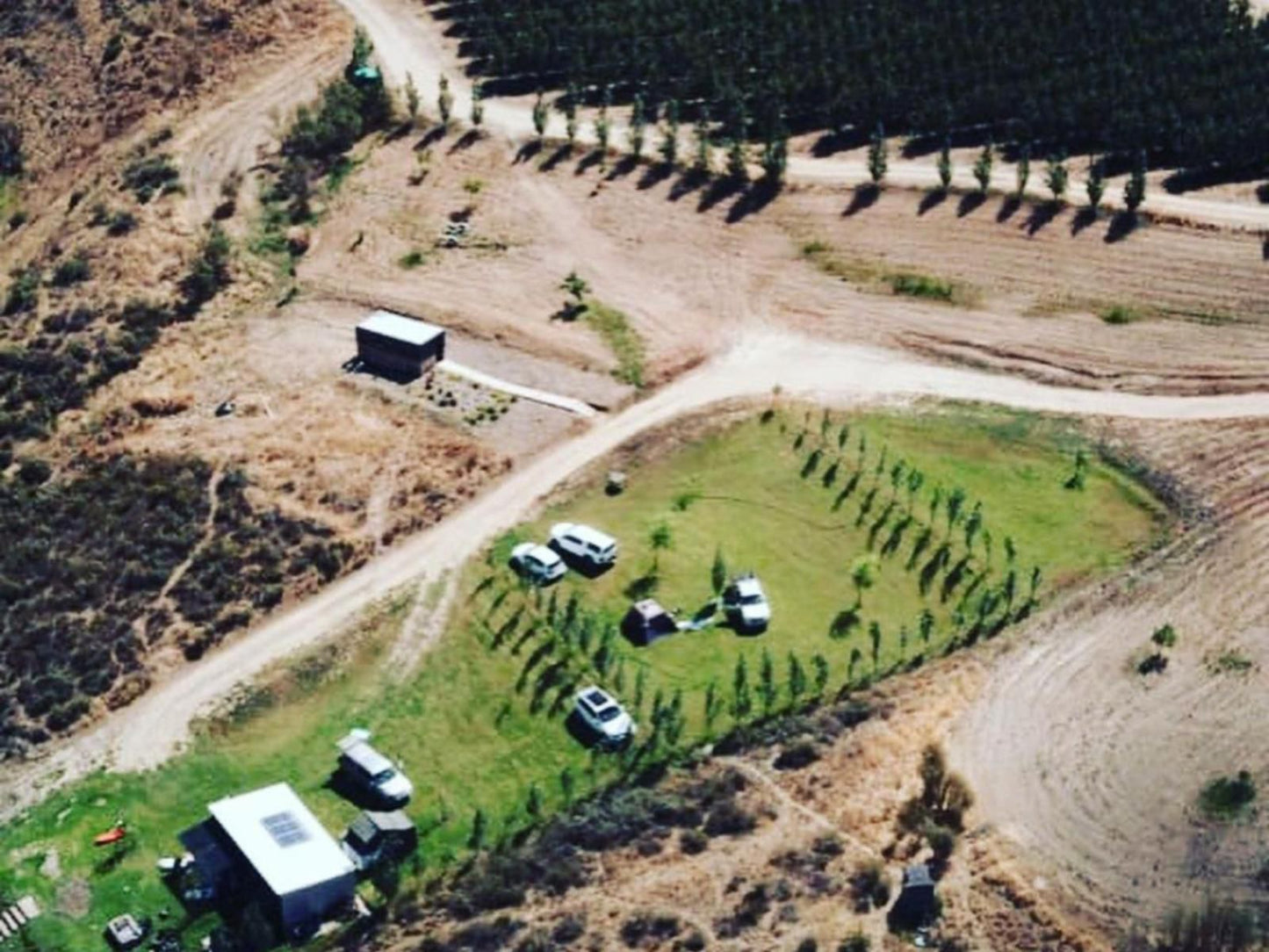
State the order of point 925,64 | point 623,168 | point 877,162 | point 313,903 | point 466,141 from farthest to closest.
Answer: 1. point 925,64
2. point 466,141
3. point 623,168
4. point 877,162
5. point 313,903

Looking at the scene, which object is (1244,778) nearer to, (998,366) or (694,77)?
(998,366)

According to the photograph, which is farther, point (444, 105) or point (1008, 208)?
point (444, 105)

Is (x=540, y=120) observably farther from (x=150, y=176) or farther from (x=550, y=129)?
(x=150, y=176)

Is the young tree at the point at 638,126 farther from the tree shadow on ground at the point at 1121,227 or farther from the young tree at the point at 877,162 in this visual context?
the tree shadow on ground at the point at 1121,227

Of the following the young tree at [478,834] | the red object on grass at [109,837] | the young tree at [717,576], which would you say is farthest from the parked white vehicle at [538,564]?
the red object on grass at [109,837]

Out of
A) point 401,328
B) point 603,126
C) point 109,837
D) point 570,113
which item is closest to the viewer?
point 109,837

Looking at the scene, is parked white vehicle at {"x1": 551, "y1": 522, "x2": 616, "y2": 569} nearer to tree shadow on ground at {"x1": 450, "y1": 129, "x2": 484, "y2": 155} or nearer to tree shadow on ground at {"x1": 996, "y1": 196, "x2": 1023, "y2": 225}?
tree shadow on ground at {"x1": 996, "y1": 196, "x2": 1023, "y2": 225}

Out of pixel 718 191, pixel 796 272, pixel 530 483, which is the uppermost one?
pixel 718 191

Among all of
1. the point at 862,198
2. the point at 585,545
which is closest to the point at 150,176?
the point at 862,198
